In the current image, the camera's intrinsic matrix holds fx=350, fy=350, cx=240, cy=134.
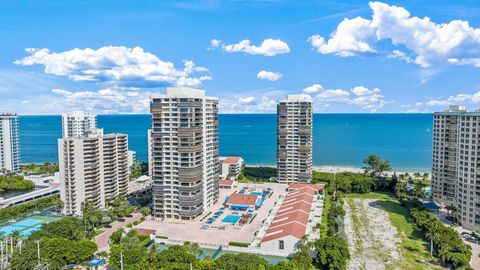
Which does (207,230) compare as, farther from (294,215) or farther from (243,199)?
(243,199)

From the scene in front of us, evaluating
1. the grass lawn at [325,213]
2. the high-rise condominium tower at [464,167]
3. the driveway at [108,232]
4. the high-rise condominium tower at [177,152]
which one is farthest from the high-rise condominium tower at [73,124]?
the high-rise condominium tower at [464,167]

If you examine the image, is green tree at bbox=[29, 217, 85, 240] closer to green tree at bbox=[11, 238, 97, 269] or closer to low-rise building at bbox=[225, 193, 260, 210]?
green tree at bbox=[11, 238, 97, 269]

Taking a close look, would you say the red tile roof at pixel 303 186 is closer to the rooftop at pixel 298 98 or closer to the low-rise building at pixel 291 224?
the low-rise building at pixel 291 224

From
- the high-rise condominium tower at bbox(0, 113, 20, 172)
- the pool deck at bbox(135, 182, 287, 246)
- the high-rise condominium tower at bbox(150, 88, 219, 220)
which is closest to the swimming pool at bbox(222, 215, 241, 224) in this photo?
the pool deck at bbox(135, 182, 287, 246)

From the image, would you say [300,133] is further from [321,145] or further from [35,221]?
[321,145]

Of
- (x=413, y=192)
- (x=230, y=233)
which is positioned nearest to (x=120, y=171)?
(x=230, y=233)

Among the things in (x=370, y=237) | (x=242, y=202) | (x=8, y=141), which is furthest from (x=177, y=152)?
(x=8, y=141)
